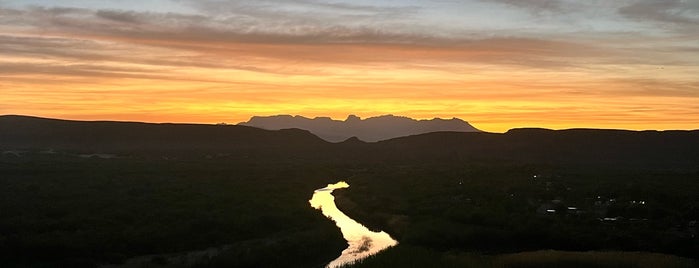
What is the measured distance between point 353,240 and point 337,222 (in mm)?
7062

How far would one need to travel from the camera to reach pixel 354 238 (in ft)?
111

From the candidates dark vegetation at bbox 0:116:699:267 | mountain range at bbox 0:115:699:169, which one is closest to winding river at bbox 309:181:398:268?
dark vegetation at bbox 0:116:699:267

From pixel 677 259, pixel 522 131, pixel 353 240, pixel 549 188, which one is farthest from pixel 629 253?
pixel 522 131

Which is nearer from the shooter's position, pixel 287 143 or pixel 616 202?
pixel 616 202

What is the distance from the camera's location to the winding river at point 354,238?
92.6ft

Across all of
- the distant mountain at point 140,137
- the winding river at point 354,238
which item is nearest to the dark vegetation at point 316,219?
the winding river at point 354,238

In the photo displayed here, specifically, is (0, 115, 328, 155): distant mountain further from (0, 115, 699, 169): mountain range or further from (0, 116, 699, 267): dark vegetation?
(0, 116, 699, 267): dark vegetation

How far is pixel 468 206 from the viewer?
4097 cm

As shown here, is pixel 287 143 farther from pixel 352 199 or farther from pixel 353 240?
pixel 353 240

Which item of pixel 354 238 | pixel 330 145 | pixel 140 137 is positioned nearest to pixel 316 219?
pixel 354 238

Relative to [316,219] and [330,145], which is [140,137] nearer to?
[330,145]

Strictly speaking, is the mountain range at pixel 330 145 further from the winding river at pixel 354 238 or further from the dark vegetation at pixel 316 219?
the winding river at pixel 354 238

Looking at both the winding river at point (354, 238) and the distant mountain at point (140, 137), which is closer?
the winding river at point (354, 238)

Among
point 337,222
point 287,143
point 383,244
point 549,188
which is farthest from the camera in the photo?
point 287,143
